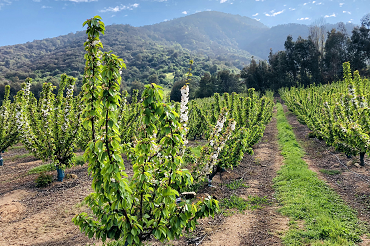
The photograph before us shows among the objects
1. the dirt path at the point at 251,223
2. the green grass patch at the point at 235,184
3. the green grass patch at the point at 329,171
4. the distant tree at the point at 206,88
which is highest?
the distant tree at the point at 206,88

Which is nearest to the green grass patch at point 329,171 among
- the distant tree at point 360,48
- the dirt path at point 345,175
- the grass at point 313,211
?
the dirt path at point 345,175

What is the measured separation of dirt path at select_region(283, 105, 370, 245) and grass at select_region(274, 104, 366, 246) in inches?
12.8

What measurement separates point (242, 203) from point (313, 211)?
7.12 ft

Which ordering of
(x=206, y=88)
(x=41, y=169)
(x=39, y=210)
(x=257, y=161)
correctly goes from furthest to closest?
(x=206, y=88) < (x=257, y=161) < (x=41, y=169) < (x=39, y=210)

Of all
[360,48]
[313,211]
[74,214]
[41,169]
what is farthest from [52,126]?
[360,48]

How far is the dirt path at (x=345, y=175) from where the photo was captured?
273 inches

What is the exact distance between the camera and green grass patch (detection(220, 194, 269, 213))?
731 centimetres

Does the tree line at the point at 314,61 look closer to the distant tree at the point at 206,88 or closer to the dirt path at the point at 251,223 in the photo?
the distant tree at the point at 206,88

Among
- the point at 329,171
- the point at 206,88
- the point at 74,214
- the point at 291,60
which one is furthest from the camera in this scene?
the point at 206,88

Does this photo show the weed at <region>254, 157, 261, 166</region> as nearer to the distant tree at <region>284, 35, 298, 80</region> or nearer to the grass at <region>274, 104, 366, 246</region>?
the grass at <region>274, 104, 366, 246</region>

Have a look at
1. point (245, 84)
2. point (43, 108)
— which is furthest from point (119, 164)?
point (245, 84)

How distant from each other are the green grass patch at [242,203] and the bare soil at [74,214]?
216 millimetres

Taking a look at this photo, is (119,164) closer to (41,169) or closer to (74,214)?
(74,214)

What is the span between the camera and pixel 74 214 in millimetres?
7160
